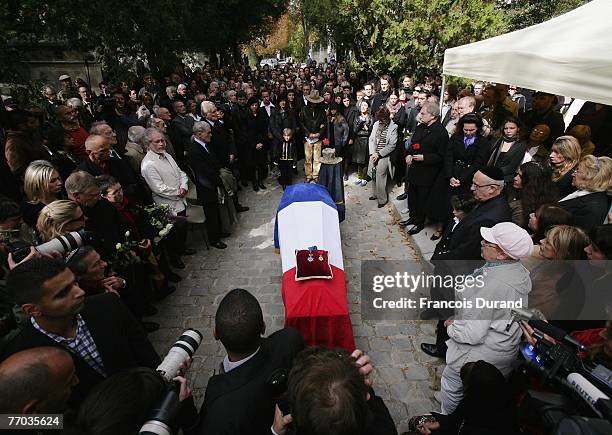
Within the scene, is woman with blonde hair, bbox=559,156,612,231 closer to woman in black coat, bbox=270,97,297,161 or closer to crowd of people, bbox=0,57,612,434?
crowd of people, bbox=0,57,612,434

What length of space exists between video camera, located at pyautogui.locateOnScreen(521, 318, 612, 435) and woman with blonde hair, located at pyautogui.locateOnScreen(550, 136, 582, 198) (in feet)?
8.10

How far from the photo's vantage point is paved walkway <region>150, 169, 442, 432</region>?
3.50m

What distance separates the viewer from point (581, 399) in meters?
1.64

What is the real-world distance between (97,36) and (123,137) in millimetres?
1772

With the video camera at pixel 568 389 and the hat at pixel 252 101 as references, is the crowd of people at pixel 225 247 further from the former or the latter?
the hat at pixel 252 101

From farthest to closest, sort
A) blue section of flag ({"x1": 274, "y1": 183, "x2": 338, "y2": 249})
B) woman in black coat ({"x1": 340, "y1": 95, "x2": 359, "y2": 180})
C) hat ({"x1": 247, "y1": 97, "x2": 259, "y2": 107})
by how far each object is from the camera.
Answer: hat ({"x1": 247, "y1": 97, "x2": 259, "y2": 107}) < woman in black coat ({"x1": 340, "y1": 95, "x2": 359, "y2": 180}) < blue section of flag ({"x1": 274, "y1": 183, "x2": 338, "y2": 249})

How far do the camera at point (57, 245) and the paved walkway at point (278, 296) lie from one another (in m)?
1.77

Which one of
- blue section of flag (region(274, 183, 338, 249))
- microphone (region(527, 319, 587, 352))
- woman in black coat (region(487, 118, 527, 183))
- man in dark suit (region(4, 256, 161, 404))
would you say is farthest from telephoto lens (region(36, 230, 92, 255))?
woman in black coat (region(487, 118, 527, 183))

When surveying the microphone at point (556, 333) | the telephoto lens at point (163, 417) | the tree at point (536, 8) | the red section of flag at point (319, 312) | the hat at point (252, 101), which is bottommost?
the red section of flag at point (319, 312)

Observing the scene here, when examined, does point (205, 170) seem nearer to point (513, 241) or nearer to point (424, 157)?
point (424, 157)

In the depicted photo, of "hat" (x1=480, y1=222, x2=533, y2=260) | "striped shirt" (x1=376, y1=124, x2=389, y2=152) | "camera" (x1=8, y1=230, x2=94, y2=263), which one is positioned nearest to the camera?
"hat" (x1=480, y1=222, x2=533, y2=260)

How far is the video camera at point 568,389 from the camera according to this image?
1.35 meters

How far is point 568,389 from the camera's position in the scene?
5.78 ft

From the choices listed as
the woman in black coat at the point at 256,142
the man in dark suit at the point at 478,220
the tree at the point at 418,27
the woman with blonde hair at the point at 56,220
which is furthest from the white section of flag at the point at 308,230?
the tree at the point at 418,27
